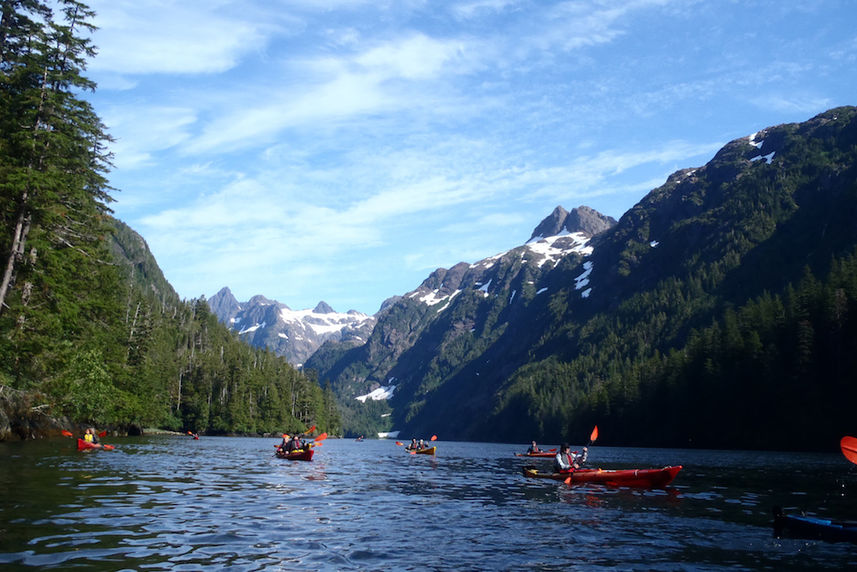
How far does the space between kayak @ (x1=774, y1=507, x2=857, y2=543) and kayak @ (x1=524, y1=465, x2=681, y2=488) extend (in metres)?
13.2

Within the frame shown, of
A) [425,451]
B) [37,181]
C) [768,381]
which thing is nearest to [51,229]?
[37,181]

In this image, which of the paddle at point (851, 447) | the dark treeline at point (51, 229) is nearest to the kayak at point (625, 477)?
the paddle at point (851, 447)

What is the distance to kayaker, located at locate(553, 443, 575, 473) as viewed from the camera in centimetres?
4063

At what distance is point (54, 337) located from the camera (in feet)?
150

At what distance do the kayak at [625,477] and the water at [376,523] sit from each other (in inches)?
33.1

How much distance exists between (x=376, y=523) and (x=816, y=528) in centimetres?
1464

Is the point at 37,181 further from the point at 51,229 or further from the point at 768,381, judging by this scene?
the point at 768,381

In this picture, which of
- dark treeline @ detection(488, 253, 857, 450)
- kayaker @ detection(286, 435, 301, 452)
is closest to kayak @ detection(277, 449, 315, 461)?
kayaker @ detection(286, 435, 301, 452)

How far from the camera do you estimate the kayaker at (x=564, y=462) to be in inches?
1600

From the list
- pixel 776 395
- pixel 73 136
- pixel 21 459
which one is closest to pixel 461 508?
pixel 21 459

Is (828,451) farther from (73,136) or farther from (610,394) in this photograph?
(73,136)

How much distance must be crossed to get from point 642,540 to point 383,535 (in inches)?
337

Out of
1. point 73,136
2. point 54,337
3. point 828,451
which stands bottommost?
point 828,451

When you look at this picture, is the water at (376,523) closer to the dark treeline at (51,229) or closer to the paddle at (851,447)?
the paddle at (851,447)
